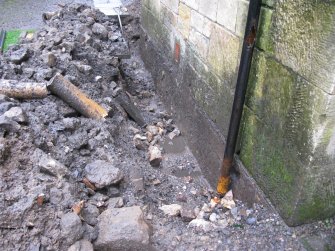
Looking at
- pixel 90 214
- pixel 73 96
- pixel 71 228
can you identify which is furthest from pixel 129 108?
pixel 71 228

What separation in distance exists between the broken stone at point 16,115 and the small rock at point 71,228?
117 cm

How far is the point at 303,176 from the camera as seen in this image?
207cm

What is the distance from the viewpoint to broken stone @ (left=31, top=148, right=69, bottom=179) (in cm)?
246

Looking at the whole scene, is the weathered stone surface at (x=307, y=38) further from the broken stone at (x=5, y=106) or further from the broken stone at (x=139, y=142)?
the broken stone at (x=5, y=106)

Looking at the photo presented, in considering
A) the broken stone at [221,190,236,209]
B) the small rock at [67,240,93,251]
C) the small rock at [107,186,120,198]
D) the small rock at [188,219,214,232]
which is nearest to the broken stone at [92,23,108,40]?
the small rock at [107,186,120,198]

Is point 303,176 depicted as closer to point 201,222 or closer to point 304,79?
point 304,79

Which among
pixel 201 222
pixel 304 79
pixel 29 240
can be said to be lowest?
pixel 201 222

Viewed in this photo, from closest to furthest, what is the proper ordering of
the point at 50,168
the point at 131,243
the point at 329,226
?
the point at 131,243
the point at 329,226
the point at 50,168

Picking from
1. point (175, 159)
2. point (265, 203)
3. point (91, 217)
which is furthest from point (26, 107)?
point (265, 203)

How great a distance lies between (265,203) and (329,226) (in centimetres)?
46

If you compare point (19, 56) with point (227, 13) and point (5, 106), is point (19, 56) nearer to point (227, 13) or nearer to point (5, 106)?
point (5, 106)

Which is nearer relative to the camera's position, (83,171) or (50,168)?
(50,168)

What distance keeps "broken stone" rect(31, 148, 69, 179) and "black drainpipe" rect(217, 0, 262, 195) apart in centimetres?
139

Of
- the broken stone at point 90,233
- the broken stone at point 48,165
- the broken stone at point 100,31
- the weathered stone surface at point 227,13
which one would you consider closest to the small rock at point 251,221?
the broken stone at point 90,233
